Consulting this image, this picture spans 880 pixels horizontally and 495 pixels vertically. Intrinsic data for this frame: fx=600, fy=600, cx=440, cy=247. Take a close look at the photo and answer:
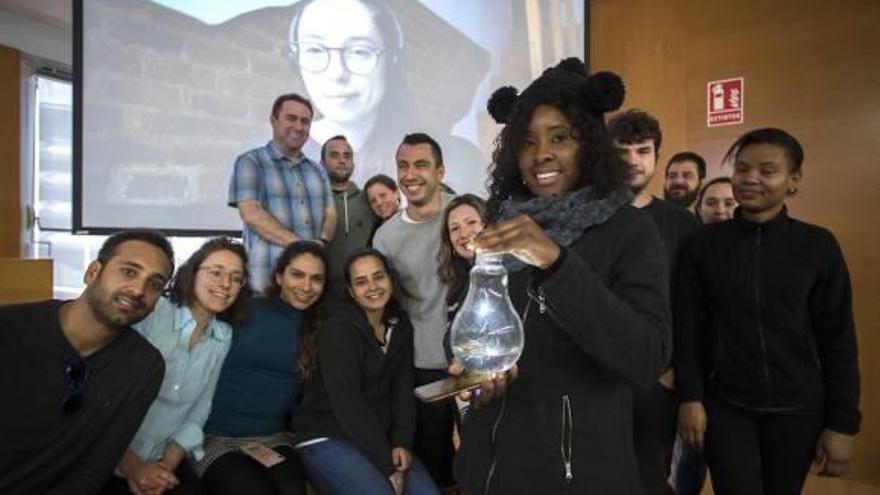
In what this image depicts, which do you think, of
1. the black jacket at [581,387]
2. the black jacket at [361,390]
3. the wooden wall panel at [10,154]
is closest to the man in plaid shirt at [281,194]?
the black jacket at [361,390]

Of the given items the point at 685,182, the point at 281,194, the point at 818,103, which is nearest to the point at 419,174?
the point at 281,194

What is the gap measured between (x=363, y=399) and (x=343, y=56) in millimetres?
2199

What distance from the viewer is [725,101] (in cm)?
400

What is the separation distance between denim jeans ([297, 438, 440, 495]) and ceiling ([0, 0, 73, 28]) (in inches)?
178

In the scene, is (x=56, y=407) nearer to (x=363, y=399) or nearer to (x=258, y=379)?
(x=258, y=379)

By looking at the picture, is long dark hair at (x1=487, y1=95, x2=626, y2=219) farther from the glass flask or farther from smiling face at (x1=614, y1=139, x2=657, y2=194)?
smiling face at (x1=614, y1=139, x2=657, y2=194)

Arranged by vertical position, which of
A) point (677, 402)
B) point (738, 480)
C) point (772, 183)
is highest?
point (772, 183)

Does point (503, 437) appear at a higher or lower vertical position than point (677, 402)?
higher

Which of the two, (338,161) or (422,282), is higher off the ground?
(338,161)

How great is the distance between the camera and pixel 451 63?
409 cm

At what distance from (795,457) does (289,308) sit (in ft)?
5.79

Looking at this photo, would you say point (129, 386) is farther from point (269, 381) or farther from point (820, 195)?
point (820, 195)

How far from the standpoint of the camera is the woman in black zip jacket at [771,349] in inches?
65.4

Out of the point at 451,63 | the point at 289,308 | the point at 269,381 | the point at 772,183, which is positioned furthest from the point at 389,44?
the point at 772,183
